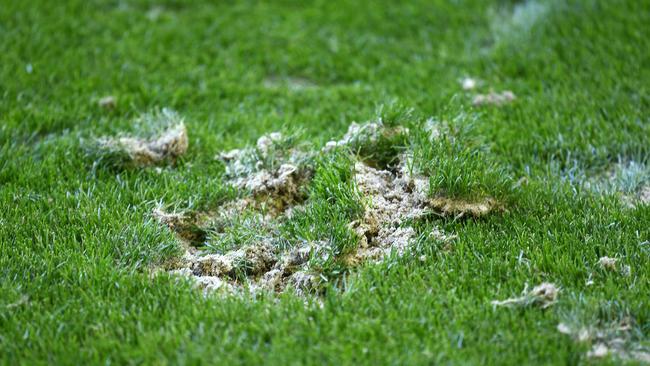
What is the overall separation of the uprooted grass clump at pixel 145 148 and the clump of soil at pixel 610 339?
2.44 m

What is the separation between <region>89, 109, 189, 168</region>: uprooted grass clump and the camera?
176 inches

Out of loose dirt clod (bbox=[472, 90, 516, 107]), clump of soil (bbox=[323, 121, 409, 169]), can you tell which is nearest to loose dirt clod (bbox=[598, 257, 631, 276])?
clump of soil (bbox=[323, 121, 409, 169])

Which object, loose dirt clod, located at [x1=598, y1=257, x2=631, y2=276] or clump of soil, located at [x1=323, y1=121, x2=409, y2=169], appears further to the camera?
clump of soil, located at [x1=323, y1=121, x2=409, y2=169]

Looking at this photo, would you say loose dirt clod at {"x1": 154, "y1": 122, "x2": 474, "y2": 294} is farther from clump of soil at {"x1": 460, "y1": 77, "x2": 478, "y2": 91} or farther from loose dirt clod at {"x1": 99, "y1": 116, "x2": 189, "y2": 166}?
clump of soil at {"x1": 460, "y1": 77, "x2": 478, "y2": 91}

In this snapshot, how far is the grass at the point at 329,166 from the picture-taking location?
316cm

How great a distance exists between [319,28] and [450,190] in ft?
9.00

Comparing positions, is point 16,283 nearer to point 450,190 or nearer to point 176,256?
point 176,256

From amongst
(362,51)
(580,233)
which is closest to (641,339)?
(580,233)

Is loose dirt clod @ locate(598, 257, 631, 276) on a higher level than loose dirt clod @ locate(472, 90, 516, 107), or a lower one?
lower

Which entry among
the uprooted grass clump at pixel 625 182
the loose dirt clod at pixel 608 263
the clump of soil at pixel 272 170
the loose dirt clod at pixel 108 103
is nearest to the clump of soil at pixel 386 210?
the clump of soil at pixel 272 170

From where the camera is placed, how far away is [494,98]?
5.18 m

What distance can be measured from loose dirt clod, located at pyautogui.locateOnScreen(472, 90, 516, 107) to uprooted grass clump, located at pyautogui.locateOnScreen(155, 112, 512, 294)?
93 centimetres

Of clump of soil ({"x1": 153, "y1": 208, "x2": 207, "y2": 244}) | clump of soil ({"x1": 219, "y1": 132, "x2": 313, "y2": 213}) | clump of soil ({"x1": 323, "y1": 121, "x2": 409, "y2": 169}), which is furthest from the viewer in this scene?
clump of soil ({"x1": 323, "y1": 121, "x2": 409, "y2": 169})

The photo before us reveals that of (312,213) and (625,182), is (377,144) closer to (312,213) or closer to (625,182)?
(312,213)
